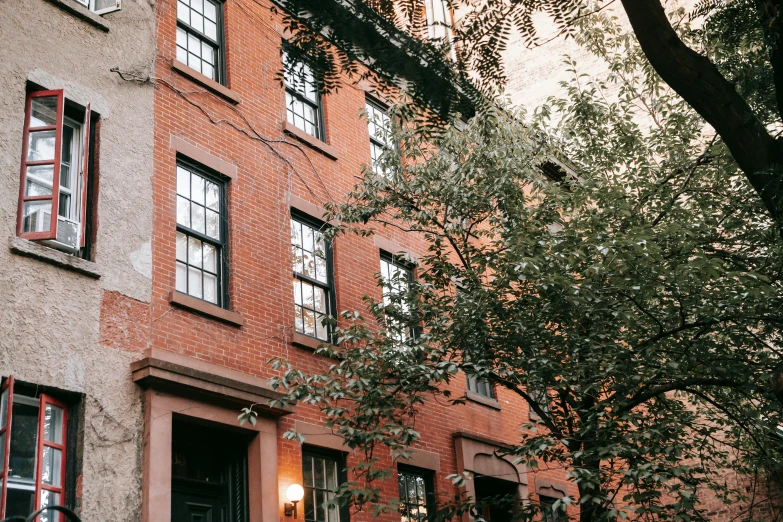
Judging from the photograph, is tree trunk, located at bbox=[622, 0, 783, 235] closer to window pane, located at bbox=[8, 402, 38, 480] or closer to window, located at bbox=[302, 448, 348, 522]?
window pane, located at bbox=[8, 402, 38, 480]

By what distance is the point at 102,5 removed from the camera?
11.9 metres

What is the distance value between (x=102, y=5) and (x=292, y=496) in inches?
266

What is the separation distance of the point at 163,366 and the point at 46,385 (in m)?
1.31

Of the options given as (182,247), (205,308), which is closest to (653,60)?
(205,308)

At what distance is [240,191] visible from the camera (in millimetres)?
12727

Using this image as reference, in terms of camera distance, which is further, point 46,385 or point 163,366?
point 163,366

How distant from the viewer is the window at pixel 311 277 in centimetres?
1323

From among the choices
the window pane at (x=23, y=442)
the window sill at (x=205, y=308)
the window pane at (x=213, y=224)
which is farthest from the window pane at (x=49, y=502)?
the window pane at (x=213, y=224)

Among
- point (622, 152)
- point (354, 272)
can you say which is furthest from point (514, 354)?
point (622, 152)

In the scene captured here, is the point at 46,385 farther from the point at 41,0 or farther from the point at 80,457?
the point at 41,0

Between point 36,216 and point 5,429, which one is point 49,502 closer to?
point 5,429

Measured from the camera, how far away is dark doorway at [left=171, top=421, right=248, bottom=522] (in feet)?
35.0

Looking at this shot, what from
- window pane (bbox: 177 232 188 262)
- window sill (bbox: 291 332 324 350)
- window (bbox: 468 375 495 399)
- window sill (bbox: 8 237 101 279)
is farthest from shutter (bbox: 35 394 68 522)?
window (bbox: 468 375 495 399)

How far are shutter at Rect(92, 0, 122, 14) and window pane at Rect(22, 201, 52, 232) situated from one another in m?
3.14
